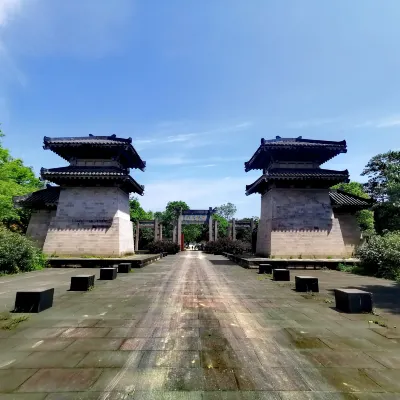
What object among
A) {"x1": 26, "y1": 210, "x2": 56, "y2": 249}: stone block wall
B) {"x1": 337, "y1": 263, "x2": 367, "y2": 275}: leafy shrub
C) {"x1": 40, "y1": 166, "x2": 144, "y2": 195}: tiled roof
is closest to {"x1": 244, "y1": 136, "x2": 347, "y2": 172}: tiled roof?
{"x1": 337, "y1": 263, "x2": 367, "y2": 275}: leafy shrub

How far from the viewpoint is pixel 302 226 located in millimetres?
16750

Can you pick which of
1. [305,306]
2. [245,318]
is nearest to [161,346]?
[245,318]

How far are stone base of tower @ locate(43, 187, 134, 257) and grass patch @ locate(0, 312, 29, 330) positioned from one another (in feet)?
38.3

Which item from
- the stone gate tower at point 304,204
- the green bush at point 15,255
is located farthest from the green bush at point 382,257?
the green bush at point 15,255

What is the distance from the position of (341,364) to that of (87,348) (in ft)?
11.5

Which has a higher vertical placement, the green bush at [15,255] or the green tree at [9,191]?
the green tree at [9,191]

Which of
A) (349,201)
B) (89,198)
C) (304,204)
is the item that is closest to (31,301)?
(89,198)

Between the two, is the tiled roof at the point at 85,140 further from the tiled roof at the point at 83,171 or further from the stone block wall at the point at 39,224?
the stone block wall at the point at 39,224


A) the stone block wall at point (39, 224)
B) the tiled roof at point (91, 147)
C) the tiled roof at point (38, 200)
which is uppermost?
the tiled roof at point (91, 147)

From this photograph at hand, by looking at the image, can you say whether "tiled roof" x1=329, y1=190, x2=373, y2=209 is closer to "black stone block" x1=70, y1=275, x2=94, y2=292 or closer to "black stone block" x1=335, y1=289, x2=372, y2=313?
"black stone block" x1=335, y1=289, x2=372, y2=313

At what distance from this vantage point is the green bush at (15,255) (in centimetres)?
1207

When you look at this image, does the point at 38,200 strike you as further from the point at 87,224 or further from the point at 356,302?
the point at 356,302

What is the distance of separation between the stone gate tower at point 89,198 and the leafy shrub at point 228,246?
50.6 feet

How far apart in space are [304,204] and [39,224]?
19.9 m
